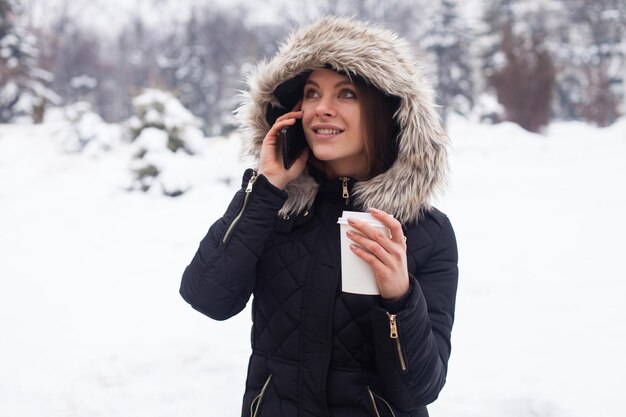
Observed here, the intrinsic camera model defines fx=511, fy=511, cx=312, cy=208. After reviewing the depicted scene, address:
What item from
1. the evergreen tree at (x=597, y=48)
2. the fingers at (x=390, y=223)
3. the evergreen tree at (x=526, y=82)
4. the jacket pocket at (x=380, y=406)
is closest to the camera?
the fingers at (x=390, y=223)

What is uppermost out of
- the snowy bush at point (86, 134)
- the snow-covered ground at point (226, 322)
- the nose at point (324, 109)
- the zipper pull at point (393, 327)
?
the snowy bush at point (86, 134)

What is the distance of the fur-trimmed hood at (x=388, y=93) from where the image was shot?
172cm

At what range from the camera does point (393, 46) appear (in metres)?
1.89

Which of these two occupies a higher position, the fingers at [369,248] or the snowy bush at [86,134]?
the snowy bush at [86,134]

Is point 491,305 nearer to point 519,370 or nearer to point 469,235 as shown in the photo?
point 519,370

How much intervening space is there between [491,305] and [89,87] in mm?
41688

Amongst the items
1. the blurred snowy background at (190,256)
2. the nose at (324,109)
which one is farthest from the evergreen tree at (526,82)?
the nose at (324,109)

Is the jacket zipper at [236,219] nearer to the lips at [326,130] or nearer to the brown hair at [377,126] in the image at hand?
the lips at [326,130]

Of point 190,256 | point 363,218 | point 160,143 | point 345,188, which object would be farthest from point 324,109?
point 160,143

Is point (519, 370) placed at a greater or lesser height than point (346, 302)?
lesser

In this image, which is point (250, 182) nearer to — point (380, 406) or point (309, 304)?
point (309, 304)

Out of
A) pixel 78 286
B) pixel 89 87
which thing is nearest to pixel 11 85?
pixel 89 87

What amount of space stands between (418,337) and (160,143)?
9415 mm

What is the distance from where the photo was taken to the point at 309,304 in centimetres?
165
